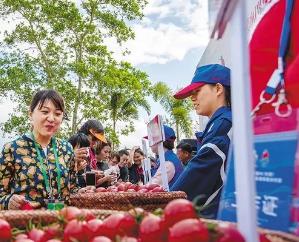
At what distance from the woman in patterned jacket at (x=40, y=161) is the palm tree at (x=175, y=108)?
2432 centimetres

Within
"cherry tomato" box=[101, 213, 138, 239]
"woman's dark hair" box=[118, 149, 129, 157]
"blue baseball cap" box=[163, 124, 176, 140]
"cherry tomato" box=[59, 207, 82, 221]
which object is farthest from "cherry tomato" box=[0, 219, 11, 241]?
"woman's dark hair" box=[118, 149, 129, 157]

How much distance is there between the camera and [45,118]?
9.71 ft

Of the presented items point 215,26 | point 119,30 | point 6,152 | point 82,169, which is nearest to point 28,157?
point 6,152

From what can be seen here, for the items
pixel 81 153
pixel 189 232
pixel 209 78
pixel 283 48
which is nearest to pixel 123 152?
pixel 81 153

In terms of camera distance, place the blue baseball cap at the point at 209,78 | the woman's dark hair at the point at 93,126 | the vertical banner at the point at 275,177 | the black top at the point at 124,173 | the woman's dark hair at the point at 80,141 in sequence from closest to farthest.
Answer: the vertical banner at the point at 275,177 → the blue baseball cap at the point at 209,78 → the woman's dark hair at the point at 80,141 → the woman's dark hair at the point at 93,126 → the black top at the point at 124,173

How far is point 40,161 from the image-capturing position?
2.85m

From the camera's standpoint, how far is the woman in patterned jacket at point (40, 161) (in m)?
2.79

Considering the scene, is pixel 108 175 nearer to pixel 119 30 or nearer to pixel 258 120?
pixel 258 120

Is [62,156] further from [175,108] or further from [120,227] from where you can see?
[175,108]

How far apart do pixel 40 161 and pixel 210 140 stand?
0.99 m

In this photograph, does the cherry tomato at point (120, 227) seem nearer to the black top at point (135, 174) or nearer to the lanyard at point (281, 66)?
the lanyard at point (281, 66)

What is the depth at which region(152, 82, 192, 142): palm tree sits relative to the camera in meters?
27.5

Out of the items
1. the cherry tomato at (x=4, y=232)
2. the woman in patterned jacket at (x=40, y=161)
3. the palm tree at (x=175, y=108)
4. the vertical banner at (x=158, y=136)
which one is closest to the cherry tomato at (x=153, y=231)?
the cherry tomato at (x=4, y=232)

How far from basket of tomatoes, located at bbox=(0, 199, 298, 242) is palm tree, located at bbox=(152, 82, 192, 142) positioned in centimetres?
2612
